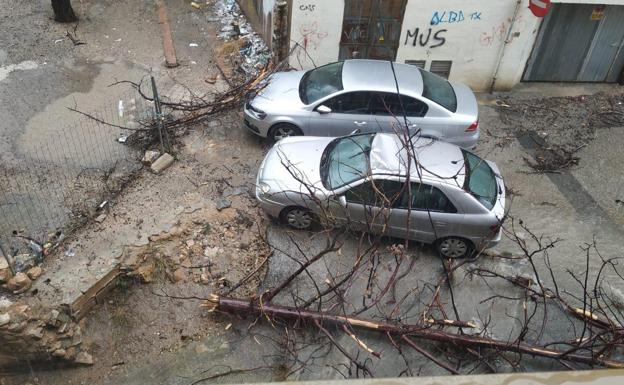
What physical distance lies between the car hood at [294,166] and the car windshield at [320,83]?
3.45 feet

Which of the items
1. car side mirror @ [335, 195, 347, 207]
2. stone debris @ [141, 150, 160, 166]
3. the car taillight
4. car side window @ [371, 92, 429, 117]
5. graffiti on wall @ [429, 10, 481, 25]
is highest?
graffiti on wall @ [429, 10, 481, 25]

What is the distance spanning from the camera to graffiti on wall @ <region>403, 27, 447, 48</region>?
442 inches

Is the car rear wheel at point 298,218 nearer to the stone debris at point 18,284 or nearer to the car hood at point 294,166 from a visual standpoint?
the car hood at point 294,166

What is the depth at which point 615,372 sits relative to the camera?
9.79ft

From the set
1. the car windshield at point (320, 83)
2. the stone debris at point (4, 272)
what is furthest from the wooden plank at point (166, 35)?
the stone debris at point (4, 272)

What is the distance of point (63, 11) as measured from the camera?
42.8 ft

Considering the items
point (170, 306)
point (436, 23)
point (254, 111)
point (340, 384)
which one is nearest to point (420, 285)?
point (170, 306)

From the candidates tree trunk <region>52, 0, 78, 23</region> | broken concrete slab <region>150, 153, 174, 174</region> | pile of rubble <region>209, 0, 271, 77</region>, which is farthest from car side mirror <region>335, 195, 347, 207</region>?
tree trunk <region>52, 0, 78, 23</region>

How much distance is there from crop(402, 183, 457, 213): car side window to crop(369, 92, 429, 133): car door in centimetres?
190

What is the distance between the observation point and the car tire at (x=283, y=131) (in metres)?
9.48

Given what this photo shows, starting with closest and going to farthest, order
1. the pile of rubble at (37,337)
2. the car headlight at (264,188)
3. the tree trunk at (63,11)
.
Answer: the pile of rubble at (37,337), the car headlight at (264,188), the tree trunk at (63,11)

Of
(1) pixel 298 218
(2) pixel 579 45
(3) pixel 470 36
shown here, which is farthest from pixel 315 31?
(2) pixel 579 45

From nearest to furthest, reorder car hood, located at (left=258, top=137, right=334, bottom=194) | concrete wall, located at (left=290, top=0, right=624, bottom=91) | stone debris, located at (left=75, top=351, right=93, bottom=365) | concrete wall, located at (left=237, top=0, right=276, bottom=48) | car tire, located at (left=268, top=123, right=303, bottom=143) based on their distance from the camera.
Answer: stone debris, located at (left=75, top=351, right=93, bottom=365) → car hood, located at (left=258, top=137, right=334, bottom=194) → car tire, located at (left=268, top=123, right=303, bottom=143) → concrete wall, located at (left=290, top=0, right=624, bottom=91) → concrete wall, located at (left=237, top=0, right=276, bottom=48)

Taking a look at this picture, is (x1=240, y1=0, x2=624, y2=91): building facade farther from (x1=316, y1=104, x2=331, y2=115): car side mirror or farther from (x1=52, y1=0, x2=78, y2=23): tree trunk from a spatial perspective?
(x1=52, y1=0, x2=78, y2=23): tree trunk
